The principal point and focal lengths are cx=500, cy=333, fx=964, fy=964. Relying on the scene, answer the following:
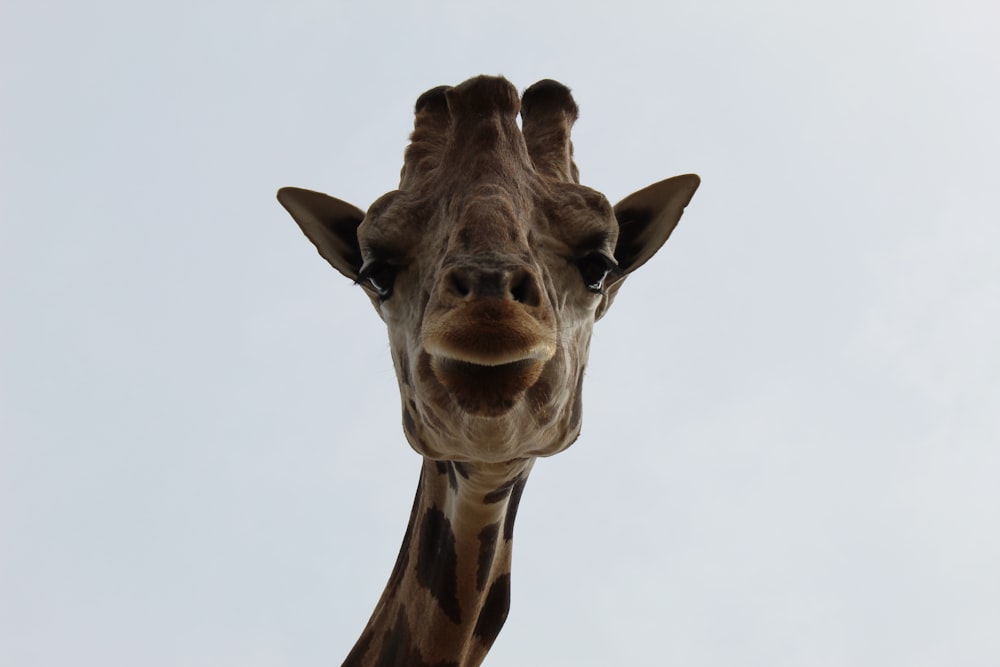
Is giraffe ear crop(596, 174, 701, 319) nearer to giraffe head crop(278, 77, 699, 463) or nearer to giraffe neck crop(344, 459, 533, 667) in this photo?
giraffe head crop(278, 77, 699, 463)

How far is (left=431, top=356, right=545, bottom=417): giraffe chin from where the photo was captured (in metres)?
3.51

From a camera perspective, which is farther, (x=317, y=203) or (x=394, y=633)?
(x=394, y=633)

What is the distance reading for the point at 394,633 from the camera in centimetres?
559

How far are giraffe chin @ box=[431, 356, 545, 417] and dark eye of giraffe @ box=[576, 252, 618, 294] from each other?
2.86 feet

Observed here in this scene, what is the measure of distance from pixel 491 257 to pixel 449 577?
2.41 meters

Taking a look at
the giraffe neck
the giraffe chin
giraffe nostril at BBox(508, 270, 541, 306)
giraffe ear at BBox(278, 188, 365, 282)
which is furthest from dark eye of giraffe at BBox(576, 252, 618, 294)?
giraffe ear at BBox(278, 188, 365, 282)

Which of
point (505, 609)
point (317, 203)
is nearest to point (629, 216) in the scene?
point (317, 203)

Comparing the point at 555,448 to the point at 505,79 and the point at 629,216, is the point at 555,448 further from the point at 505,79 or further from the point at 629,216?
the point at 505,79

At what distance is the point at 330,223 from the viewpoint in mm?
5219

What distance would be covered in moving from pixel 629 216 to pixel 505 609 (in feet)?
8.06

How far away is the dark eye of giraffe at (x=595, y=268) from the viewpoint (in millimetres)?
4297

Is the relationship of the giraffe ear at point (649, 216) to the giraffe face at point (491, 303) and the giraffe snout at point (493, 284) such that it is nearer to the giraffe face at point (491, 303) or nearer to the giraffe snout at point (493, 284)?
the giraffe face at point (491, 303)

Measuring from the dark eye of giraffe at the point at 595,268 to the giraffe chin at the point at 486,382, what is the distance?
0.87 meters

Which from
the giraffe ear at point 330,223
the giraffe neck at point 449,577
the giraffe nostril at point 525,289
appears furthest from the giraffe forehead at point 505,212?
the giraffe neck at point 449,577
